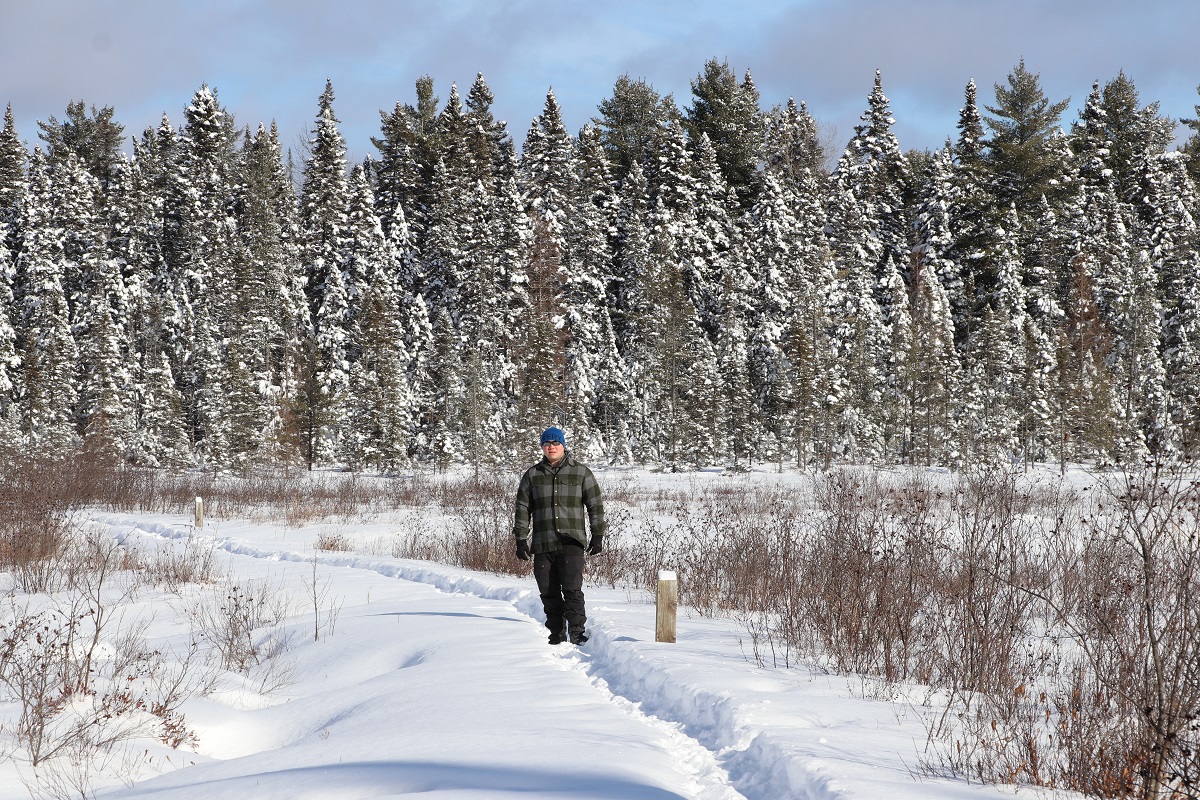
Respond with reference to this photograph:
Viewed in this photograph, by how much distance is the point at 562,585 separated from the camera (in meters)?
7.48

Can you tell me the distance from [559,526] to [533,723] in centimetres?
256

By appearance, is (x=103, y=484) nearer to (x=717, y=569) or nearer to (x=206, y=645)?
(x=206, y=645)

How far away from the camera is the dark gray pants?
7.41m

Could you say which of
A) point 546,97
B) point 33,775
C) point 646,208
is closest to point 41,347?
point 546,97

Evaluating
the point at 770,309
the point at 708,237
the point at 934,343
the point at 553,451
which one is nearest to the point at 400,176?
the point at 708,237

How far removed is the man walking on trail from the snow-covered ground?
13.4 inches

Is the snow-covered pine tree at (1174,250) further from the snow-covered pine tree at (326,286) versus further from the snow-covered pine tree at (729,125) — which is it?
the snow-covered pine tree at (326,286)

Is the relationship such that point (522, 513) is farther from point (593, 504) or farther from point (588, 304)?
point (588, 304)

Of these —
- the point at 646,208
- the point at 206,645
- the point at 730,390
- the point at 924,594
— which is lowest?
the point at 206,645

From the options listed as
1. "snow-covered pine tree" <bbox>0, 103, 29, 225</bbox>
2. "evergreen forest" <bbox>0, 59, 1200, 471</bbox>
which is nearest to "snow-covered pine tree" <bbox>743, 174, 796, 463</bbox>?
"evergreen forest" <bbox>0, 59, 1200, 471</bbox>

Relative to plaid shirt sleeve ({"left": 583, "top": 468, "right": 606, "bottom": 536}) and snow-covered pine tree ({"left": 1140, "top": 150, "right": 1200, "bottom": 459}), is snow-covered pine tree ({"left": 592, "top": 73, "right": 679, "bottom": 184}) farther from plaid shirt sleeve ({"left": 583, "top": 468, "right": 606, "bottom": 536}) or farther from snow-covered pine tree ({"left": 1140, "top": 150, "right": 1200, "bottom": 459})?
plaid shirt sleeve ({"left": 583, "top": 468, "right": 606, "bottom": 536})

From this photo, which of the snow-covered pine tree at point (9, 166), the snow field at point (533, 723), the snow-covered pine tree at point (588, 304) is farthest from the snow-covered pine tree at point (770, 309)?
the snow-covered pine tree at point (9, 166)

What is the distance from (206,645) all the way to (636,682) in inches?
180

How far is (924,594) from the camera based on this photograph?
7.34 metres
